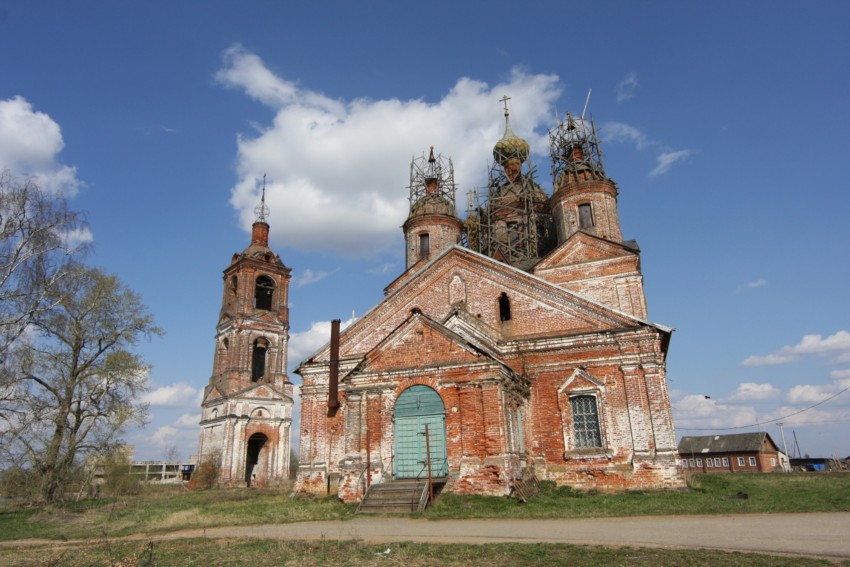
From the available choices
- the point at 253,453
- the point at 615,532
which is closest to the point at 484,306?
the point at 615,532

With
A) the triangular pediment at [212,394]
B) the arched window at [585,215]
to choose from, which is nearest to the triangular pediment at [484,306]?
the arched window at [585,215]

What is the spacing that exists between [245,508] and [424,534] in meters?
8.20

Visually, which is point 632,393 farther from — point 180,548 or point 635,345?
point 180,548

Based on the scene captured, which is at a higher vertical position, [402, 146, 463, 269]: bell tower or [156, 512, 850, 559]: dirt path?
[402, 146, 463, 269]: bell tower

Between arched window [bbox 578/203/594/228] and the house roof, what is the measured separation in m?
37.3

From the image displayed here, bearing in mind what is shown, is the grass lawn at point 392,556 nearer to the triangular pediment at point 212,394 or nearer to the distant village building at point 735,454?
the triangular pediment at point 212,394

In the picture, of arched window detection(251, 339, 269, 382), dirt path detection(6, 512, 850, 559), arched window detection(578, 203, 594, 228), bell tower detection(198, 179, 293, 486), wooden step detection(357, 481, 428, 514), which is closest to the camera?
dirt path detection(6, 512, 850, 559)

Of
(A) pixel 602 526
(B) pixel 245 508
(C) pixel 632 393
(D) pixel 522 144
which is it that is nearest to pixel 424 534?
(A) pixel 602 526

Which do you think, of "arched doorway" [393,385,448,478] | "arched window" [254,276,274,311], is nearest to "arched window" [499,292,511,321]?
"arched doorway" [393,385,448,478]

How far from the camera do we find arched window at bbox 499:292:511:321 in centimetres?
1969

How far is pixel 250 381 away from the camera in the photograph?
36.4 m

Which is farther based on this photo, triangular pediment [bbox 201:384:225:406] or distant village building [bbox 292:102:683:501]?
triangular pediment [bbox 201:384:225:406]

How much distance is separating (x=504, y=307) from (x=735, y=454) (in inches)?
1820

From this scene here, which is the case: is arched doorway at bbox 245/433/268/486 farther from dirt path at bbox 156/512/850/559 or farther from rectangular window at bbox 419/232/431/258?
dirt path at bbox 156/512/850/559
